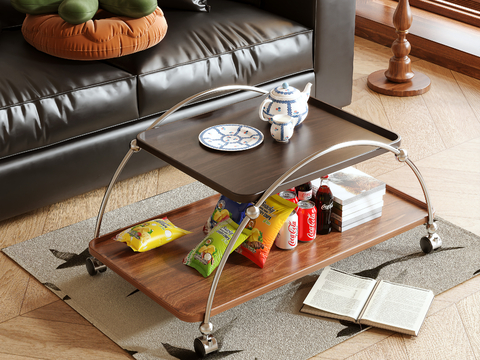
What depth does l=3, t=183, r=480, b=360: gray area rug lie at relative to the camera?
1.56 m

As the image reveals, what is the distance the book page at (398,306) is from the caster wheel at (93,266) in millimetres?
751

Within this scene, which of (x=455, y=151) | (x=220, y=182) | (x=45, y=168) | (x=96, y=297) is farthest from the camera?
(x=455, y=151)

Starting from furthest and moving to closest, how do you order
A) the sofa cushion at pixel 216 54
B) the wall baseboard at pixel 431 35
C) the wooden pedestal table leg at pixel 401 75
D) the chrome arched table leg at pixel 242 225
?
the wall baseboard at pixel 431 35, the wooden pedestal table leg at pixel 401 75, the sofa cushion at pixel 216 54, the chrome arched table leg at pixel 242 225

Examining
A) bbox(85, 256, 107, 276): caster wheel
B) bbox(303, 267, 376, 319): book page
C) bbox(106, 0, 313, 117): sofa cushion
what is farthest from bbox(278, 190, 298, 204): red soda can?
bbox(106, 0, 313, 117): sofa cushion

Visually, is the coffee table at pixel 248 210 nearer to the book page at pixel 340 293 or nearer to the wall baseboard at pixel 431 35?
the book page at pixel 340 293

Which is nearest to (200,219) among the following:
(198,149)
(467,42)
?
(198,149)

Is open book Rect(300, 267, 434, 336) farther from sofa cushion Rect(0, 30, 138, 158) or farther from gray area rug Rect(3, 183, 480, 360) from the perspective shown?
sofa cushion Rect(0, 30, 138, 158)

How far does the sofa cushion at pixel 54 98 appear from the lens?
6.38 ft

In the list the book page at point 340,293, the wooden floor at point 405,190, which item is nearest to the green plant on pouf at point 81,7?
the wooden floor at point 405,190

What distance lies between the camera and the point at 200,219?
6.03 feet

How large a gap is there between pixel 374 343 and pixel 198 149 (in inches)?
26.2

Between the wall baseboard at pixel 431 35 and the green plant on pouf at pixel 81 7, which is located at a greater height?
the green plant on pouf at pixel 81 7

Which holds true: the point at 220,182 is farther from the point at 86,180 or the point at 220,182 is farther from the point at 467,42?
the point at 467,42

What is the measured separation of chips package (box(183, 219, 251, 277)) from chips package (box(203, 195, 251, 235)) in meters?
0.05
